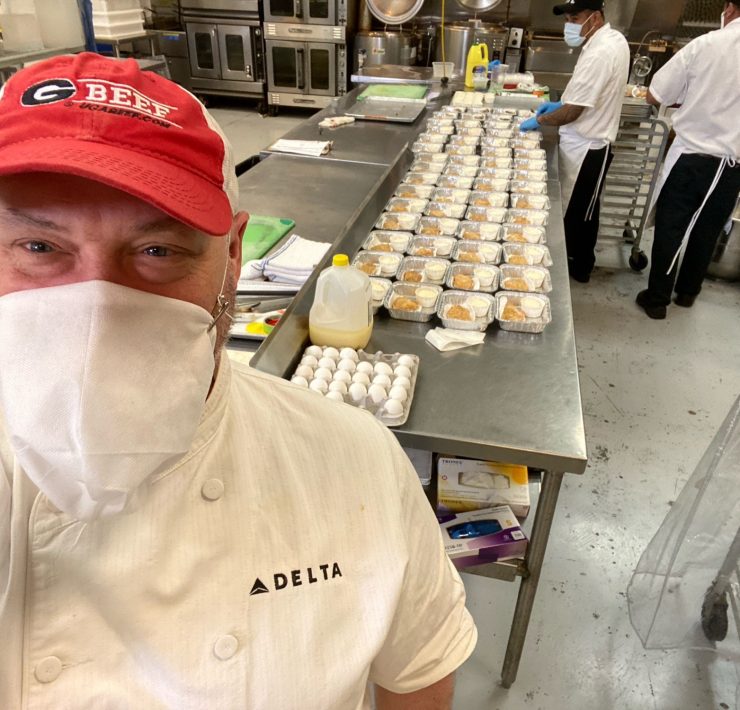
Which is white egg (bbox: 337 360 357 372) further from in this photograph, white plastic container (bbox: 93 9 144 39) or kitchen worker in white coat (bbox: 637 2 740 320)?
white plastic container (bbox: 93 9 144 39)

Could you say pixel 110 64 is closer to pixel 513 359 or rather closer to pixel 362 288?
pixel 362 288

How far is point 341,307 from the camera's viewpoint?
59.2 inches

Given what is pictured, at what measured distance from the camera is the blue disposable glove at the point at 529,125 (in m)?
3.39

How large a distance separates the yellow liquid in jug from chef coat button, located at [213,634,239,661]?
3.01 feet

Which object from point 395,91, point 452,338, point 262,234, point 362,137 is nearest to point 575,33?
point 395,91

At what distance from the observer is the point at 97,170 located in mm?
550

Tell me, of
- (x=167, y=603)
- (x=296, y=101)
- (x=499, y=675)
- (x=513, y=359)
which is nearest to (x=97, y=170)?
(x=167, y=603)

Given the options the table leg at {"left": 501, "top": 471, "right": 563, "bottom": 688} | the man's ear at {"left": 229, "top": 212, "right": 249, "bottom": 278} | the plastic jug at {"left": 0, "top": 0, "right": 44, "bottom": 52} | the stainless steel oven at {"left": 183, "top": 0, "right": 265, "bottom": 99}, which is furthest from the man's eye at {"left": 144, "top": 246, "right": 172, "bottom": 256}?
the stainless steel oven at {"left": 183, "top": 0, "right": 265, "bottom": 99}

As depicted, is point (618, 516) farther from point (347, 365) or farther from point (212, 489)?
point (212, 489)

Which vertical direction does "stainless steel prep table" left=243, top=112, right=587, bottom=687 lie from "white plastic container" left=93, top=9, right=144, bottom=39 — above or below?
below

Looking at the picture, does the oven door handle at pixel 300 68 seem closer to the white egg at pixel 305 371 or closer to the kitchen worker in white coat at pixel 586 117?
the kitchen worker in white coat at pixel 586 117

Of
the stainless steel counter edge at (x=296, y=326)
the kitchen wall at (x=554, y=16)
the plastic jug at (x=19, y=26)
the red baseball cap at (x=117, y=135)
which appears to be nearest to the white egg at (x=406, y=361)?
the stainless steel counter edge at (x=296, y=326)

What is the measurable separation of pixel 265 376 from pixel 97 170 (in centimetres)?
42

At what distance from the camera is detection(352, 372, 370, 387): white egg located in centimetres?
137
